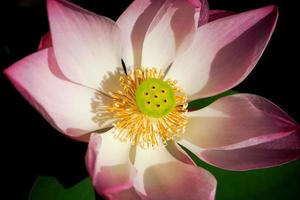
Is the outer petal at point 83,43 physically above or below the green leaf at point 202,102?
above

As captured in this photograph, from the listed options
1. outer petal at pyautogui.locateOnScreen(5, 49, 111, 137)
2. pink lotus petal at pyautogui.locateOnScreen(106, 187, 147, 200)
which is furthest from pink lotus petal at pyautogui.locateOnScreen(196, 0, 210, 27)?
pink lotus petal at pyautogui.locateOnScreen(106, 187, 147, 200)

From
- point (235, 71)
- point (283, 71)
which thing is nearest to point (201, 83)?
point (235, 71)

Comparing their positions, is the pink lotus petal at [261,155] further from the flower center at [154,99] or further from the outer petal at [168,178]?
the flower center at [154,99]

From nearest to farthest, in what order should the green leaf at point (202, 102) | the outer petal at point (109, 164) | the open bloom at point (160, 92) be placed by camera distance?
the outer petal at point (109, 164)
the open bloom at point (160, 92)
the green leaf at point (202, 102)

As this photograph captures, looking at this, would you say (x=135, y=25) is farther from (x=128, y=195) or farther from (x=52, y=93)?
(x=128, y=195)

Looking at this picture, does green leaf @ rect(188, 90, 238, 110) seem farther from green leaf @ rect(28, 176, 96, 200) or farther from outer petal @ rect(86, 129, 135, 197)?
green leaf @ rect(28, 176, 96, 200)

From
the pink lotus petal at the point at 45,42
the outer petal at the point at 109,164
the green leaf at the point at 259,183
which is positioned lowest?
the green leaf at the point at 259,183

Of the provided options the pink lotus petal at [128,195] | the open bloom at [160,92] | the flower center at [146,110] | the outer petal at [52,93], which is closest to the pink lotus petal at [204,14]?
the open bloom at [160,92]

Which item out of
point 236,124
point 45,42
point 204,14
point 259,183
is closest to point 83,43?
point 45,42
